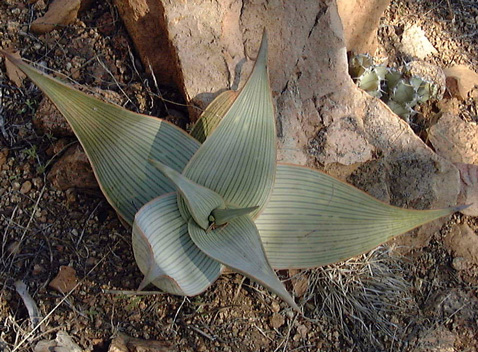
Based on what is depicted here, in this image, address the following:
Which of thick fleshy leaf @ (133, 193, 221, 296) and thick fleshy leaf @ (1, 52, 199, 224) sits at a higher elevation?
thick fleshy leaf @ (1, 52, 199, 224)

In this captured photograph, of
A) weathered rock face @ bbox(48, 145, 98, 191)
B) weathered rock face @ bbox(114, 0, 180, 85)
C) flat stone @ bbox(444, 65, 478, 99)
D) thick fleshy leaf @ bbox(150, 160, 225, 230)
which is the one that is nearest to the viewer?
thick fleshy leaf @ bbox(150, 160, 225, 230)

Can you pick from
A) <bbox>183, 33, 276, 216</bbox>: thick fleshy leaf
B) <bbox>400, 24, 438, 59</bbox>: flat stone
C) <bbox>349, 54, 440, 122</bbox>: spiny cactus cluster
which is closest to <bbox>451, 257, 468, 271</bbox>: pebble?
<bbox>349, 54, 440, 122</bbox>: spiny cactus cluster

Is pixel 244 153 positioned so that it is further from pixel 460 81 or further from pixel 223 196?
pixel 460 81

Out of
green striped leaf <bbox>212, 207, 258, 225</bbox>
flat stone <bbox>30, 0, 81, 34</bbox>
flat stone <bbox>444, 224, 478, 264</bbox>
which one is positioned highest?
flat stone <bbox>30, 0, 81, 34</bbox>

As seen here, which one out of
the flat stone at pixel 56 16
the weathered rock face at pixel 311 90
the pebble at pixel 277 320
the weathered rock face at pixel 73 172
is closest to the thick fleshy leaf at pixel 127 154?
the weathered rock face at pixel 73 172

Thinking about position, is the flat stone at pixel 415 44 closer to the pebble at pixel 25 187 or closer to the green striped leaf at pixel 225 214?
the green striped leaf at pixel 225 214

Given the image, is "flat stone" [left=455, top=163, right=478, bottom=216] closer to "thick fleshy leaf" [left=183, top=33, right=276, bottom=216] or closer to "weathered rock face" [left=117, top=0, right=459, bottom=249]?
"weathered rock face" [left=117, top=0, right=459, bottom=249]
